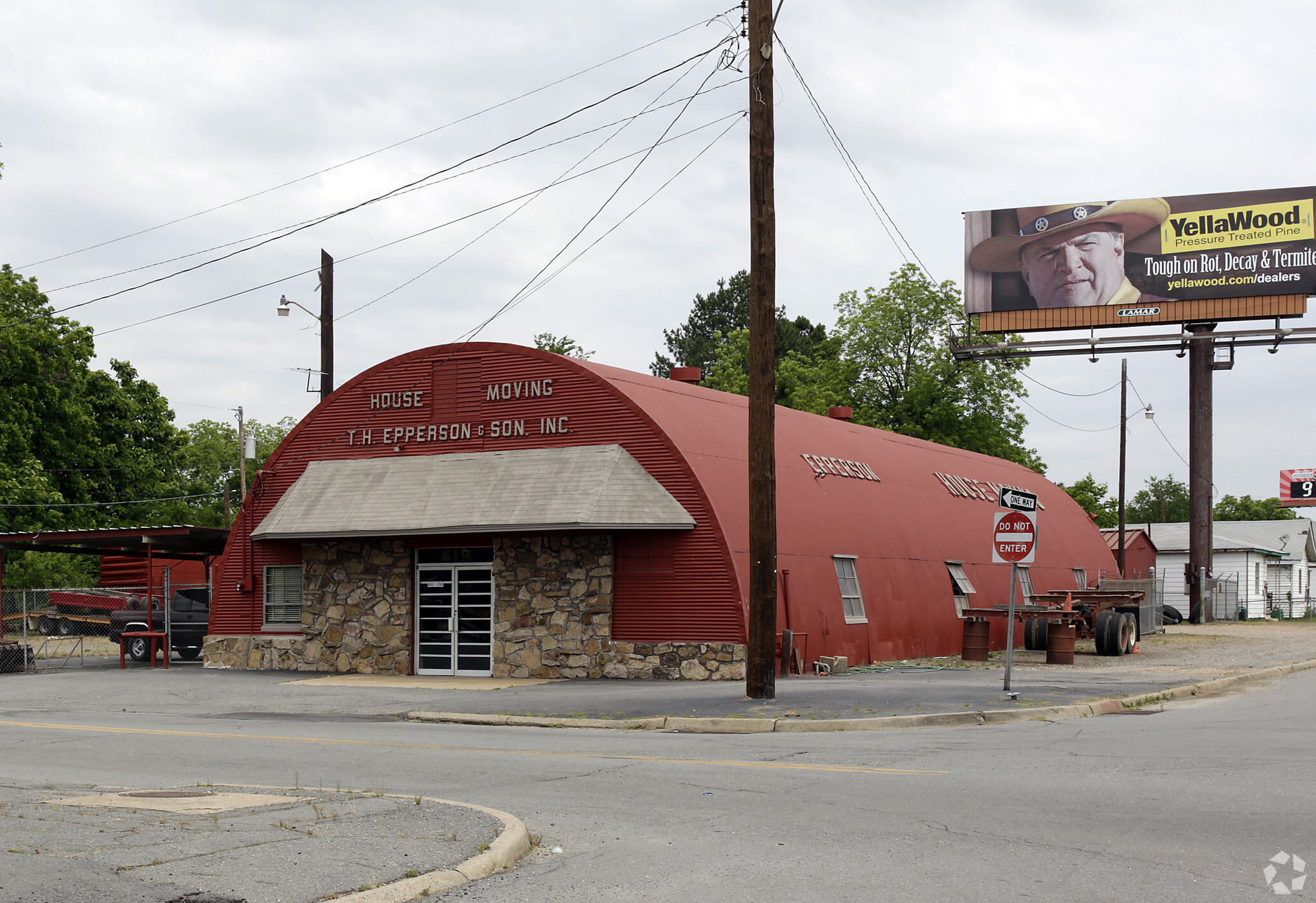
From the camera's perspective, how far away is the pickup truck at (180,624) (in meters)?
31.4

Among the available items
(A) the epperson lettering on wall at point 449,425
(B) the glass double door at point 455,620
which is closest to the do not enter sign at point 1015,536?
(A) the epperson lettering on wall at point 449,425

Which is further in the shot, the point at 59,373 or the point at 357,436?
the point at 59,373

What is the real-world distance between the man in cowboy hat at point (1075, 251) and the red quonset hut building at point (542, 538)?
23790 mm

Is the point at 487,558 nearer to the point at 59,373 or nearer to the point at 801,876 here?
the point at 801,876

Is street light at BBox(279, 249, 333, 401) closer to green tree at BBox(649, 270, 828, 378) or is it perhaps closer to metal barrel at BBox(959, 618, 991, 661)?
metal barrel at BBox(959, 618, 991, 661)

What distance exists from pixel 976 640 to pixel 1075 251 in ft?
90.7

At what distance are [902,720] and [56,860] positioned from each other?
34.0 ft

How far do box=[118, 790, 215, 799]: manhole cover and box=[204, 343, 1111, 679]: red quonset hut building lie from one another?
11.6m


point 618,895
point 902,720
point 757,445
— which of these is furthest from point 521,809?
point 757,445

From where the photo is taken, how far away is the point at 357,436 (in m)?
26.3

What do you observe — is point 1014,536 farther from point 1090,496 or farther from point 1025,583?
point 1090,496

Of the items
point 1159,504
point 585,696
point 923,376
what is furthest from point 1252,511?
point 585,696

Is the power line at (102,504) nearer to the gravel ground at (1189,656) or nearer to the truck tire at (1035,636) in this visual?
the gravel ground at (1189,656)

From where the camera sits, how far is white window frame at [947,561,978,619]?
3023 centimetres
